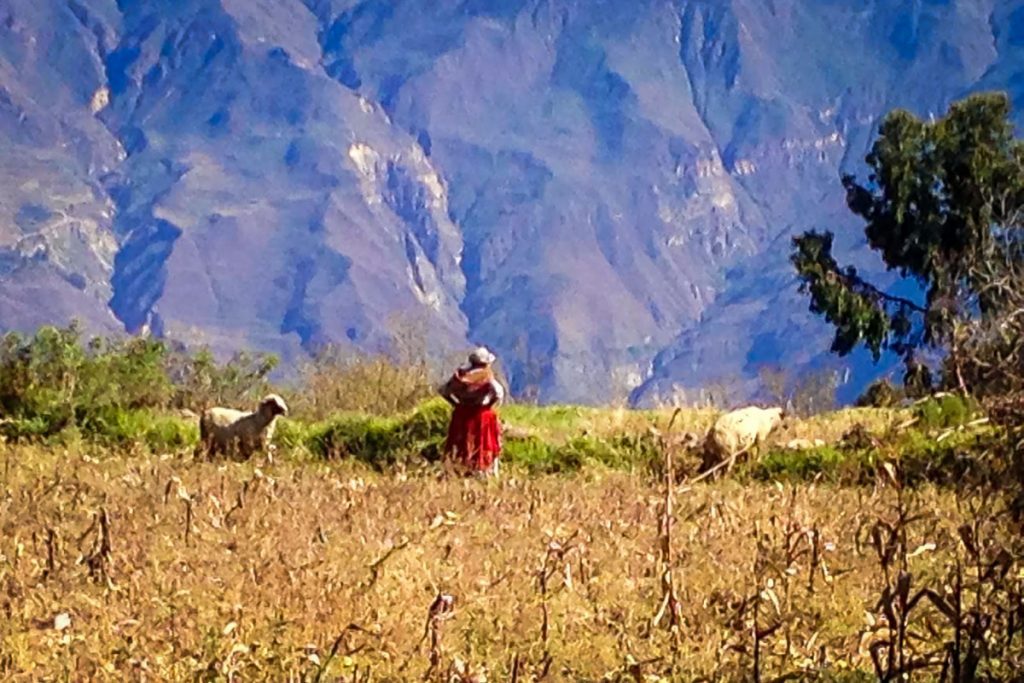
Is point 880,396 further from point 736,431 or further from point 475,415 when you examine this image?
point 475,415

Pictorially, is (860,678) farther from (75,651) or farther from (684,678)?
(75,651)

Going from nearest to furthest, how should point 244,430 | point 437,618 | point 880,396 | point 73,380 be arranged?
point 437,618 < point 244,430 < point 73,380 < point 880,396

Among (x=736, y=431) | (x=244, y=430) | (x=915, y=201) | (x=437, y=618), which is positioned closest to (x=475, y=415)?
(x=736, y=431)

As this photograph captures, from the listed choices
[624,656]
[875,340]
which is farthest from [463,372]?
[875,340]

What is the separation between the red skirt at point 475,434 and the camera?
13117 millimetres

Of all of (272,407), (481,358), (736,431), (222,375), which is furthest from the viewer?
(222,375)

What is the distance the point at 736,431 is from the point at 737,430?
0.21ft

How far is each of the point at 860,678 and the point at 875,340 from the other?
30917 mm

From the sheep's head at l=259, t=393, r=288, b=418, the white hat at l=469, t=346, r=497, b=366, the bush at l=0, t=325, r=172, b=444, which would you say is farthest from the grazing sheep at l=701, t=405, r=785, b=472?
the bush at l=0, t=325, r=172, b=444

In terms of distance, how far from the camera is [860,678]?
4.92 meters

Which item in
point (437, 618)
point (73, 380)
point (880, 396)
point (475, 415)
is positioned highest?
point (880, 396)

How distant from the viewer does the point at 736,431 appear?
14312mm

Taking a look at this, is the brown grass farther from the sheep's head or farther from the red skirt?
the sheep's head

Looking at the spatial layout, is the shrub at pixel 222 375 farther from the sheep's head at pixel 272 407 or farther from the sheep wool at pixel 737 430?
the sheep wool at pixel 737 430
